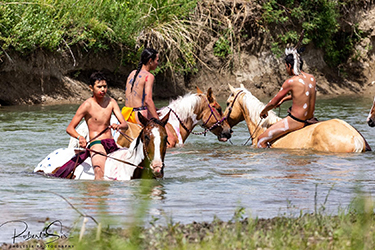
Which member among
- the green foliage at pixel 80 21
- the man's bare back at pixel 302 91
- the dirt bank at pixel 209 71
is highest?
the green foliage at pixel 80 21

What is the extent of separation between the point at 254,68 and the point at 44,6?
8507 millimetres

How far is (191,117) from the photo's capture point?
1114 cm

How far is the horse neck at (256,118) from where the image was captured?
11.1 meters

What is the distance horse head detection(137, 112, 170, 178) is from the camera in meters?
6.97

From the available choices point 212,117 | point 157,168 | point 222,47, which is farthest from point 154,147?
point 222,47

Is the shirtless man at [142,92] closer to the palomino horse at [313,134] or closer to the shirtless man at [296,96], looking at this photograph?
the shirtless man at [296,96]

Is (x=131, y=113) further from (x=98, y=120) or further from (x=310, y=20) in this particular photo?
(x=310, y=20)

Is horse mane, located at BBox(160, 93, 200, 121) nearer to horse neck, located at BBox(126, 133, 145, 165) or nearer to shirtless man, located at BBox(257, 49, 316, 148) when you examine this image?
shirtless man, located at BBox(257, 49, 316, 148)

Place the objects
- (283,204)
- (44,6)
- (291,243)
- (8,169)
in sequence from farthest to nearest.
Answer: (44,6)
(8,169)
(283,204)
(291,243)

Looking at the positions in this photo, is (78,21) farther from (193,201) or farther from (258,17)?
(193,201)

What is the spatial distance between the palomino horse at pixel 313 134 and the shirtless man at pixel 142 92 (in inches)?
88.4

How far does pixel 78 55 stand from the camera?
19969mm

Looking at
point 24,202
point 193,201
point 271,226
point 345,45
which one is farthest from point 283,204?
point 345,45

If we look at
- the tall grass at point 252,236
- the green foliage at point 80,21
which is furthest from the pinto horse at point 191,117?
the green foliage at point 80,21
